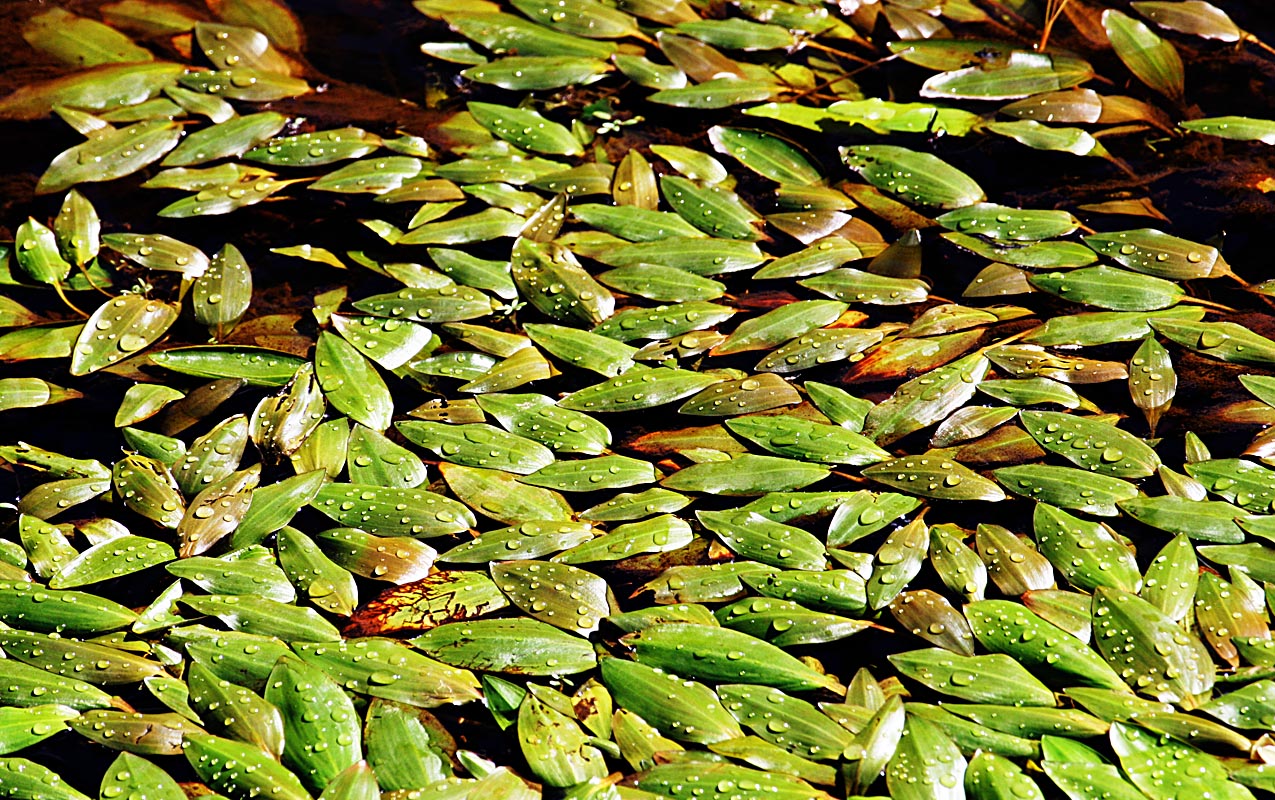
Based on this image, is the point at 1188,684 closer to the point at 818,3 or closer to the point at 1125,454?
the point at 1125,454

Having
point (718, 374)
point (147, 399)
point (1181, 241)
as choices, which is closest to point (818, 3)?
point (1181, 241)

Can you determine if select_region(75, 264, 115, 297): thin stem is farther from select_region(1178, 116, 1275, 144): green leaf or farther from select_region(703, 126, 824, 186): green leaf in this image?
select_region(1178, 116, 1275, 144): green leaf

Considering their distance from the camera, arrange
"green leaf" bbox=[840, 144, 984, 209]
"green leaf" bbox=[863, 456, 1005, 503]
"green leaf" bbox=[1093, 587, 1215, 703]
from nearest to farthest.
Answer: "green leaf" bbox=[1093, 587, 1215, 703] → "green leaf" bbox=[863, 456, 1005, 503] → "green leaf" bbox=[840, 144, 984, 209]

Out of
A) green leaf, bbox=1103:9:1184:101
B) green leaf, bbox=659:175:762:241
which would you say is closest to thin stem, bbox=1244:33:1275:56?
green leaf, bbox=1103:9:1184:101

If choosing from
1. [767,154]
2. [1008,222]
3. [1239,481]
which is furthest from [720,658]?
[767,154]

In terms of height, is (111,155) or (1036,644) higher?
(111,155)

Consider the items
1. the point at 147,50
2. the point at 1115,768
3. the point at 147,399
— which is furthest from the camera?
the point at 147,50

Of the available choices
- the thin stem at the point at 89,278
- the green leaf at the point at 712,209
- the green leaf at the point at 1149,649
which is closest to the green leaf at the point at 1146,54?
the green leaf at the point at 712,209

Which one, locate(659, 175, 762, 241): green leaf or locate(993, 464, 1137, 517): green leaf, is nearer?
locate(993, 464, 1137, 517): green leaf

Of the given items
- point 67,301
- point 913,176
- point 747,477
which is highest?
point 913,176

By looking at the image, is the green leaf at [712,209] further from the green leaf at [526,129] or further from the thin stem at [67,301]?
the thin stem at [67,301]

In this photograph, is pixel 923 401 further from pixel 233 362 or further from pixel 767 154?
pixel 233 362
